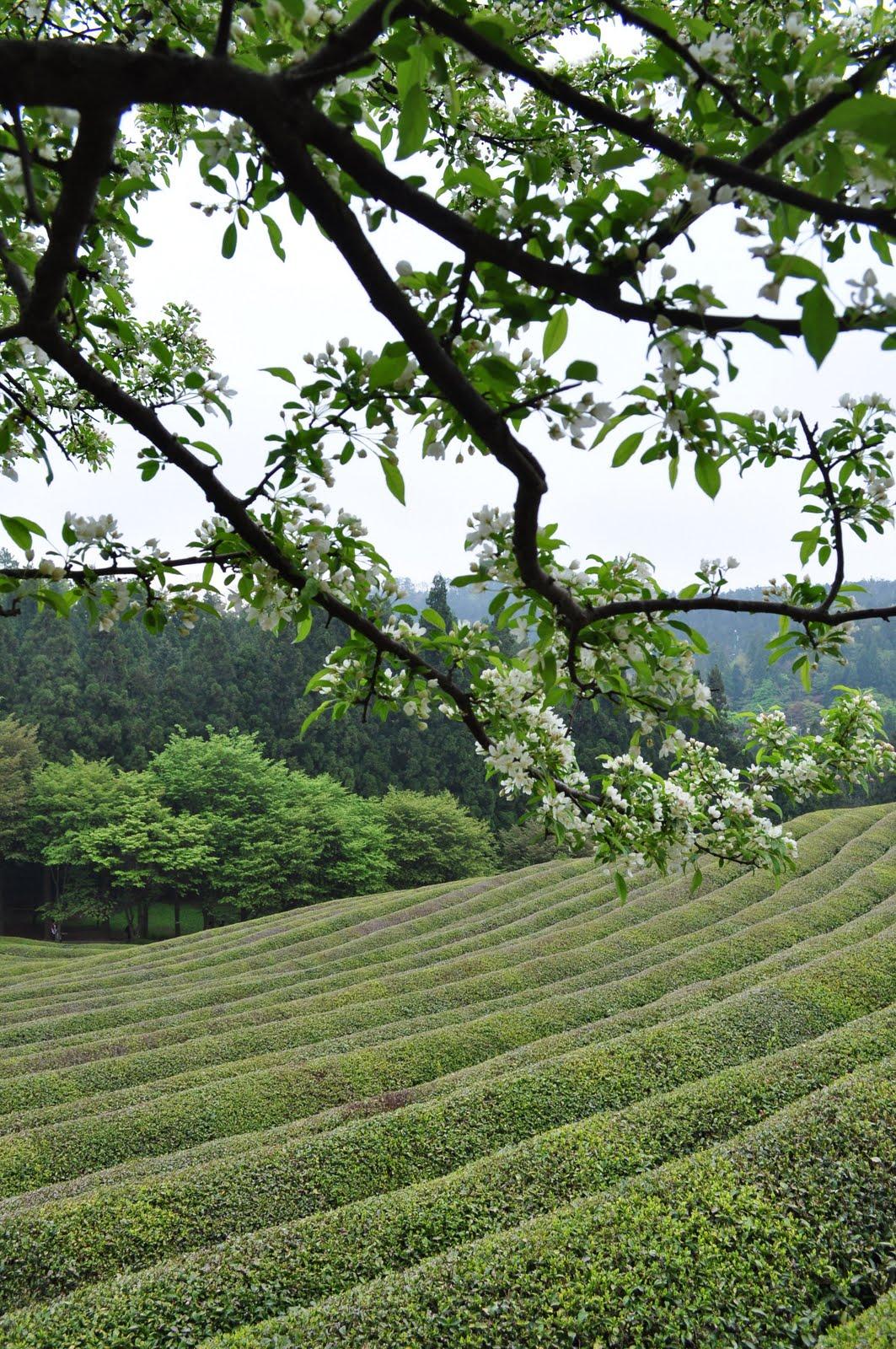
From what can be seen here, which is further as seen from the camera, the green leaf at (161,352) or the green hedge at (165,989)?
the green hedge at (165,989)

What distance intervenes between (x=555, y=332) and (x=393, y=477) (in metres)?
0.53

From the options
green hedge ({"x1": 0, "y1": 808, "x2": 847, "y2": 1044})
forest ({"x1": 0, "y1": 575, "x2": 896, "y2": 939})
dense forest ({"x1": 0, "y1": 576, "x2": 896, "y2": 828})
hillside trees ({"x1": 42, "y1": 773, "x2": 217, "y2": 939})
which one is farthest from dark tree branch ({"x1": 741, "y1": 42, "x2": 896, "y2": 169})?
dense forest ({"x1": 0, "y1": 576, "x2": 896, "y2": 828})

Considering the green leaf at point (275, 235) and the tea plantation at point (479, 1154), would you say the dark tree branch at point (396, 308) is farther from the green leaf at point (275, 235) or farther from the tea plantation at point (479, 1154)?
the tea plantation at point (479, 1154)

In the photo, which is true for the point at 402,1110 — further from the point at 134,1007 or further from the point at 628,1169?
the point at 134,1007

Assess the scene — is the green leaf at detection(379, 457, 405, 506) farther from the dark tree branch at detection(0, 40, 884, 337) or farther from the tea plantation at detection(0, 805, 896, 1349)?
the tea plantation at detection(0, 805, 896, 1349)

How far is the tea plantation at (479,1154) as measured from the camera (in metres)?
3.73

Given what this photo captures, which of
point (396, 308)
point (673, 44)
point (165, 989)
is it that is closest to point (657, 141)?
point (673, 44)

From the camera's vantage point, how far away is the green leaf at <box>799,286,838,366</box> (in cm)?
71

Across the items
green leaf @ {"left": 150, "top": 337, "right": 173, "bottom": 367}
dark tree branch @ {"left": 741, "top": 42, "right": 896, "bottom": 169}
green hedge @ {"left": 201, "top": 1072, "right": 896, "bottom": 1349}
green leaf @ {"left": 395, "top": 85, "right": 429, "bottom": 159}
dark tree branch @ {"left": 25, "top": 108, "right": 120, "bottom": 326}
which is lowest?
green hedge @ {"left": 201, "top": 1072, "right": 896, "bottom": 1349}

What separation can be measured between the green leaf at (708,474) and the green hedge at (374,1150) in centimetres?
553

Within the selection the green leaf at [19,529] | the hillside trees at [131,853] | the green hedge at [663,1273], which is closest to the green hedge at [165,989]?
the hillside trees at [131,853]

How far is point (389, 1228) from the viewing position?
178 inches

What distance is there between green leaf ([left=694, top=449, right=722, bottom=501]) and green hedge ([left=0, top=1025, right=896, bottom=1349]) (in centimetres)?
473

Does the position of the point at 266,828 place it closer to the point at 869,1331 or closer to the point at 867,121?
the point at 869,1331
